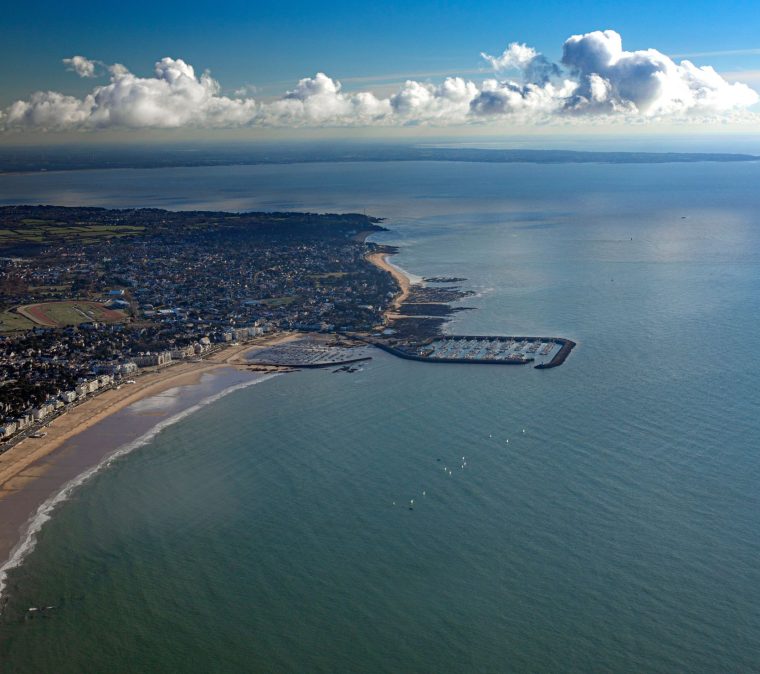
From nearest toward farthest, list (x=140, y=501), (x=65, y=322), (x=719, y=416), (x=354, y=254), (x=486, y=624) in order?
(x=486, y=624)
(x=140, y=501)
(x=719, y=416)
(x=65, y=322)
(x=354, y=254)

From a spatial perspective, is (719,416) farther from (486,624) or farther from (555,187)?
(555,187)

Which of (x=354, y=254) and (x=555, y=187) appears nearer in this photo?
(x=354, y=254)

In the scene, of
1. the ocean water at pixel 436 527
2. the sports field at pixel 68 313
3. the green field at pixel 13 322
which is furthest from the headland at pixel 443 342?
the green field at pixel 13 322

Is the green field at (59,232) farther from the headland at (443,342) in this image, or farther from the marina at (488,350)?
the marina at (488,350)

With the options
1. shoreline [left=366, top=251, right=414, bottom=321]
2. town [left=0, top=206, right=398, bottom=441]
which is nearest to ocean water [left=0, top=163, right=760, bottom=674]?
shoreline [left=366, top=251, right=414, bottom=321]

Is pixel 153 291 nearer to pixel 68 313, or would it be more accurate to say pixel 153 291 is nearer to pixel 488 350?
pixel 68 313

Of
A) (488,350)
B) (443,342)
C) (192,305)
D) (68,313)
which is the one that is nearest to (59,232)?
(68,313)

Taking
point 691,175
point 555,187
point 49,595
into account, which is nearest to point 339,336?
point 49,595
